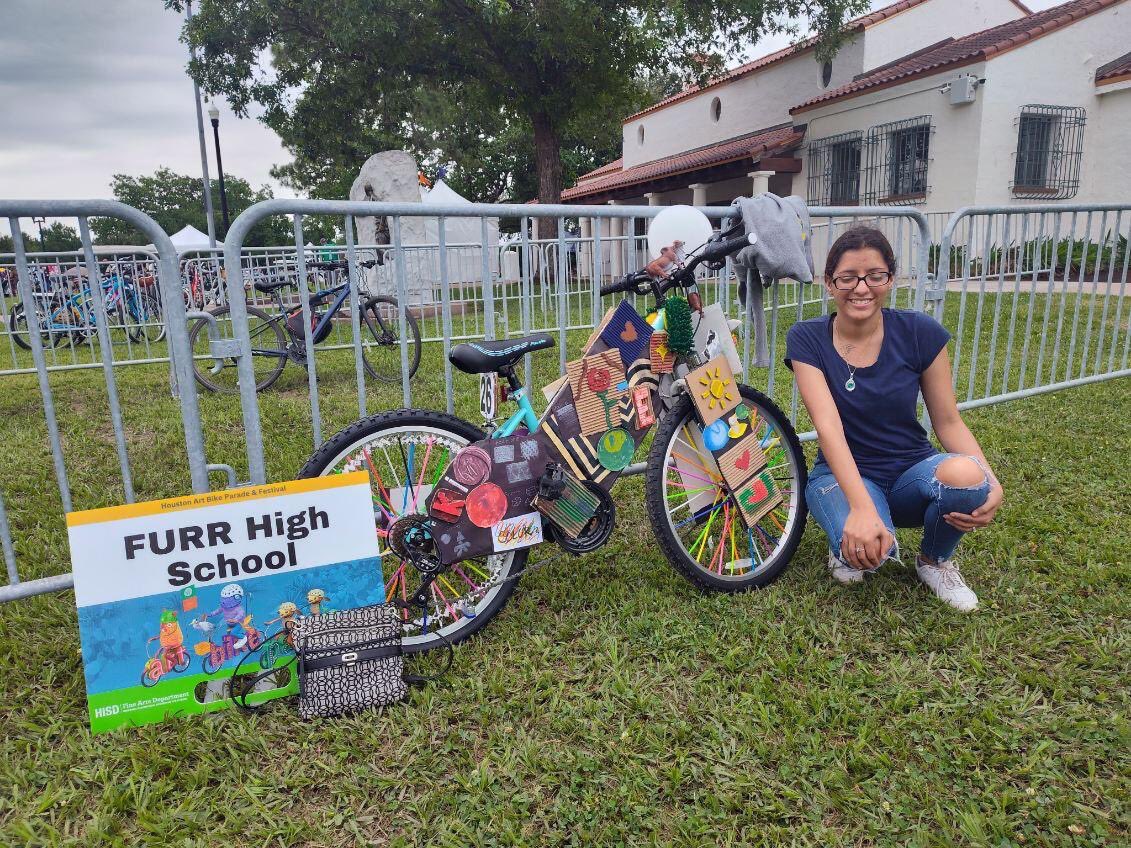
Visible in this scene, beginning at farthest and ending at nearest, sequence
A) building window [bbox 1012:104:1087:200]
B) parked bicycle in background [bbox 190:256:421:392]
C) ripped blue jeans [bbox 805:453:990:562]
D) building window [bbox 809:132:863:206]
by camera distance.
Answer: building window [bbox 809:132:863:206] < building window [bbox 1012:104:1087:200] < parked bicycle in background [bbox 190:256:421:392] < ripped blue jeans [bbox 805:453:990:562]

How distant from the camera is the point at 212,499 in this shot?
79.5 inches

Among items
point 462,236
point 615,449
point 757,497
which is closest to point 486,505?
point 615,449

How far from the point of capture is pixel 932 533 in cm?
250

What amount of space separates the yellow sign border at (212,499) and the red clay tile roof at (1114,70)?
17.1m

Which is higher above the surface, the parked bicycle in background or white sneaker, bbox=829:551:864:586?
the parked bicycle in background

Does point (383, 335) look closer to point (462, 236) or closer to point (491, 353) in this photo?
point (491, 353)

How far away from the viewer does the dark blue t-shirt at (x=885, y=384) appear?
2553mm

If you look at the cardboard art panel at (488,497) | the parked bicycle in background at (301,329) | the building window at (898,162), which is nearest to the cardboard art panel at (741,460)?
the cardboard art panel at (488,497)

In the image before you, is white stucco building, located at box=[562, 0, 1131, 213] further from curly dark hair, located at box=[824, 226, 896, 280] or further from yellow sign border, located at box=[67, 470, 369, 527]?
yellow sign border, located at box=[67, 470, 369, 527]

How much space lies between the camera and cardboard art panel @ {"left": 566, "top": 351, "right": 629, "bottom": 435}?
240 centimetres

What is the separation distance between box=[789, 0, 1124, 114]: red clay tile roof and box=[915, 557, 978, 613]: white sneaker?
13681mm

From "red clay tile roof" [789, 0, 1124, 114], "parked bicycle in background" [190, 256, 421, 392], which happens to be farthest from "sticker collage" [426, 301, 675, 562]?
"red clay tile roof" [789, 0, 1124, 114]

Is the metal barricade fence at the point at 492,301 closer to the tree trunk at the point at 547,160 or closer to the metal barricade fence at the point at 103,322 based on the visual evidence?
the metal barricade fence at the point at 103,322

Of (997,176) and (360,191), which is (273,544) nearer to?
(360,191)
